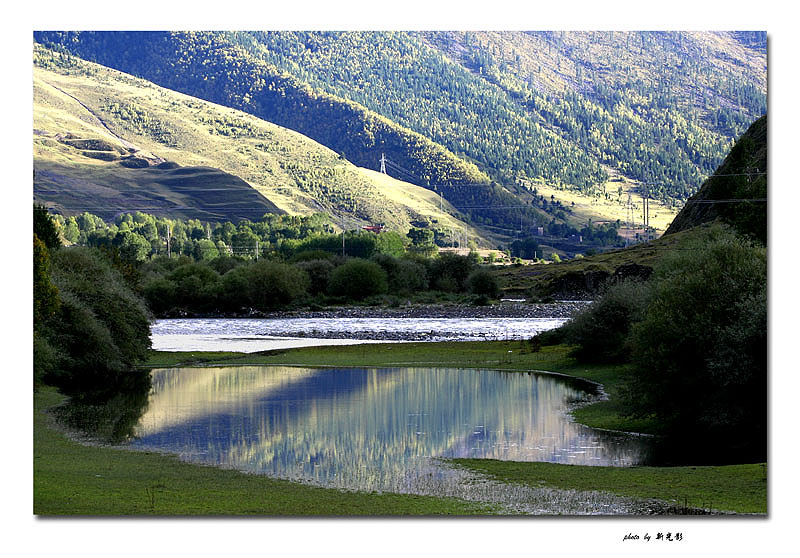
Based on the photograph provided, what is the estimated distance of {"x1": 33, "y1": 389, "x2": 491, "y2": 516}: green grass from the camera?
13.9 meters

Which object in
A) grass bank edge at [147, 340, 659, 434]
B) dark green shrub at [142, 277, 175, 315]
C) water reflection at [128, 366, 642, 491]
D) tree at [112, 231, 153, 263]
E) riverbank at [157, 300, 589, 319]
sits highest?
tree at [112, 231, 153, 263]

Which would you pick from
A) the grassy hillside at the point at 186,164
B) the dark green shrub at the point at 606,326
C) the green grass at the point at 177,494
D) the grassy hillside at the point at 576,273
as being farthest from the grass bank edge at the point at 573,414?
the grassy hillside at the point at 576,273

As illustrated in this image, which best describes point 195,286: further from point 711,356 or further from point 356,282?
point 711,356

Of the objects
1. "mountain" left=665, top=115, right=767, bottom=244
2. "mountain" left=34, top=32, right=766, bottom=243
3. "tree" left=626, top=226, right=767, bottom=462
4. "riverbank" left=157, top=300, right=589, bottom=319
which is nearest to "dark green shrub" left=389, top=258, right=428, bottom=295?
"riverbank" left=157, top=300, right=589, bottom=319

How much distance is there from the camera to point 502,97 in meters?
35.4

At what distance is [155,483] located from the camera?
16.5 m

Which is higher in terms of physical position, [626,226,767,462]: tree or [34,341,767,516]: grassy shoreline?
[626,226,767,462]: tree

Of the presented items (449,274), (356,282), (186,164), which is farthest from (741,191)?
(449,274)

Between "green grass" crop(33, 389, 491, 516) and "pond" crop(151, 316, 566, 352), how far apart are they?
29938 mm

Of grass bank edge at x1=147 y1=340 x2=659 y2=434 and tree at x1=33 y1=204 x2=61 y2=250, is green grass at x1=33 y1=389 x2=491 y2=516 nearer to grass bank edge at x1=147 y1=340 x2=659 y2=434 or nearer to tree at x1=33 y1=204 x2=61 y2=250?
grass bank edge at x1=147 y1=340 x2=659 y2=434

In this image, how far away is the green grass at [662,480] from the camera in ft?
47.8

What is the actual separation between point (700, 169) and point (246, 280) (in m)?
62.5

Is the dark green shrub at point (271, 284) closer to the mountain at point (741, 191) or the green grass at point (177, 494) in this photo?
the mountain at point (741, 191)

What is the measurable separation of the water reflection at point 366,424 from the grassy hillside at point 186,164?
414 inches
